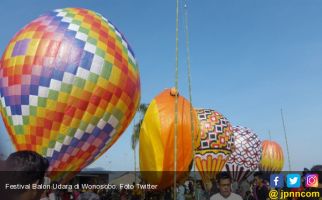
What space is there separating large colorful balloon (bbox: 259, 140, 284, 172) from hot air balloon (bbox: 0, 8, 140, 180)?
28.3 m

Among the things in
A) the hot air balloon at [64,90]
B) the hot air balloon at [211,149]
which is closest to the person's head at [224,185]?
the hot air balloon at [64,90]

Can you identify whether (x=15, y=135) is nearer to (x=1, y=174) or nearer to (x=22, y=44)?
(x=22, y=44)

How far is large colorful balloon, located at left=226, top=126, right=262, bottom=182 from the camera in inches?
1019

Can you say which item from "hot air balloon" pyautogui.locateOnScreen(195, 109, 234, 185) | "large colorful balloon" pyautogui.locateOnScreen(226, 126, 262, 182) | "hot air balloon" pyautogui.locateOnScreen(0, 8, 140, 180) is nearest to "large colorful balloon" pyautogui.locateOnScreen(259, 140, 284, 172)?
"large colorful balloon" pyautogui.locateOnScreen(226, 126, 262, 182)

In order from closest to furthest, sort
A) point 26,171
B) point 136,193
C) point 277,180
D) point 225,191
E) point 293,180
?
point 26,171, point 225,191, point 293,180, point 277,180, point 136,193

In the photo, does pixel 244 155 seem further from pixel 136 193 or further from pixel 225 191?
pixel 225 191

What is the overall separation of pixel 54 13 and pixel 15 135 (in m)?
4.67

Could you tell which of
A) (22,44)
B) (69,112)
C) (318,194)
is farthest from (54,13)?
(318,194)

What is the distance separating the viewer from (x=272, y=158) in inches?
1534

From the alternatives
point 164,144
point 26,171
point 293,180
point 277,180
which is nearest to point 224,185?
point 293,180

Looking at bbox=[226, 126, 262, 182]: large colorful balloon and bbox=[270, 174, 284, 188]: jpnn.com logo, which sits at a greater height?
bbox=[226, 126, 262, 182]: large colorful balloon

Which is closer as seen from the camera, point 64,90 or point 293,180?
point 293,180

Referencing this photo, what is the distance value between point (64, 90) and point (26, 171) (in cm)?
976

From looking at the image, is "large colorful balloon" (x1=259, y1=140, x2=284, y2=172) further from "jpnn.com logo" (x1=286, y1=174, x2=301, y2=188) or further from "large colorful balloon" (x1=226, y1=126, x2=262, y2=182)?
"jpnn.com logo" (x1=286, y1=174, x2=301, y2=188)
